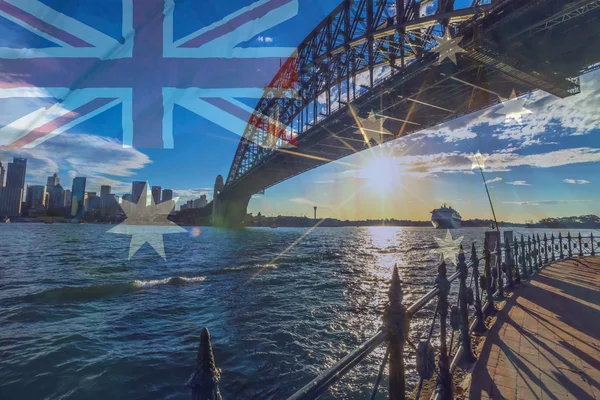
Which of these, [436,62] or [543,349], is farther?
[436,62]

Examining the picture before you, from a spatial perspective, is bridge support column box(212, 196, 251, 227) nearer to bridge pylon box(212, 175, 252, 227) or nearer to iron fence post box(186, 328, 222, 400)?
bridge pylon box(212, 175, 252, 227)

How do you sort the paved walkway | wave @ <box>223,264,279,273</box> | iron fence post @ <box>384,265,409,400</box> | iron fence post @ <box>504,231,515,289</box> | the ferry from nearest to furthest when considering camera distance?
iron fence post @ <box>384,265,409,400</box> < the paved walkway < iron fence post @ <box>504,231,515,289</box> < wave @ <box>223,264,279,273</box> < the ferry

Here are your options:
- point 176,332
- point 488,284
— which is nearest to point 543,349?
point 488,284

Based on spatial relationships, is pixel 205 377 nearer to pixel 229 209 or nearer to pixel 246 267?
pixel 246 267

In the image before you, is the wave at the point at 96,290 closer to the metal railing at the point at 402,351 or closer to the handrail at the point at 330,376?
the metal railing at the point at 402,351

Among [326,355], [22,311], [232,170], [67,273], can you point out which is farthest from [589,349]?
[232,170]

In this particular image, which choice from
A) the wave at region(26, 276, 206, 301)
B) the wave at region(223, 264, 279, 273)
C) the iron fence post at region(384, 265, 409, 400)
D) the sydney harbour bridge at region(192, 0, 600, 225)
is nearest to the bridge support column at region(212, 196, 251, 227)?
the sydney harbour bridge at region(192, 0, 600, 225)
